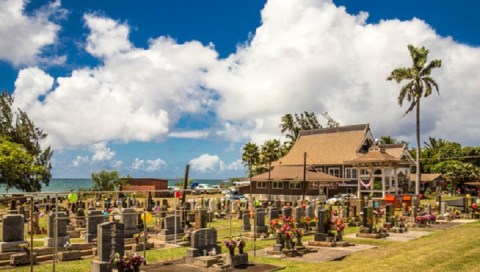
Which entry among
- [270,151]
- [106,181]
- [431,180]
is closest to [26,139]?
[106,181]

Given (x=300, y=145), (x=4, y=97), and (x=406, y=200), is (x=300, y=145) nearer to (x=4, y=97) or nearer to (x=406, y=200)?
(x=406, y=200)

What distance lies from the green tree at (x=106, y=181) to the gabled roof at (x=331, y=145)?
23.4 meters

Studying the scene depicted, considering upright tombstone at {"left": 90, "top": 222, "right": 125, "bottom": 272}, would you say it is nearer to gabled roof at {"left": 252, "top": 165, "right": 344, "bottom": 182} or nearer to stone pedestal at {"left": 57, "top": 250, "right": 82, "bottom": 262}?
stone pedestal at {"left": 57, "top": 250, "right": 82, "bottom": 262}

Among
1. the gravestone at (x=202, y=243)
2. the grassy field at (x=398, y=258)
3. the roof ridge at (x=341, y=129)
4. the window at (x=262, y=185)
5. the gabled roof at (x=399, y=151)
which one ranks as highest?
the roof ridge at (x=341, y=129)

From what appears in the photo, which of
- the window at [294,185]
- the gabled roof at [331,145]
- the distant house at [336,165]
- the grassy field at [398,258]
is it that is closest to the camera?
the grassy field at [398,258]

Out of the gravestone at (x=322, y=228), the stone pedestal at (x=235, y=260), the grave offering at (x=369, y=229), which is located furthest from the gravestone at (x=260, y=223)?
the stone pedestal at (x=235, y=260)

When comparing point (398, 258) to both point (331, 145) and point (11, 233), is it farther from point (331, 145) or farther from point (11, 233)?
point (331, 145)

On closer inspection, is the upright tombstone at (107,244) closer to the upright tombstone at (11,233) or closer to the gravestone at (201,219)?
the upright tombstone at (11,233)

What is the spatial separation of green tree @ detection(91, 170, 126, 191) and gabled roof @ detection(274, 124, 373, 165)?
2343 centimetres

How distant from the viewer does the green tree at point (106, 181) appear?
62.9m

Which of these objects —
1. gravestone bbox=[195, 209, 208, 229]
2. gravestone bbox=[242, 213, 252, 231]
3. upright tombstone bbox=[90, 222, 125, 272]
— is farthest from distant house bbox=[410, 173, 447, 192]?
upright tombstone bbox=[90, 222, 125, 272]

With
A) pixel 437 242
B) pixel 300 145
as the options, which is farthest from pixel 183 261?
pixel 300 145

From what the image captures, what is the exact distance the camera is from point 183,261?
1666 centimetres

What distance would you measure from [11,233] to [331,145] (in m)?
51.6
